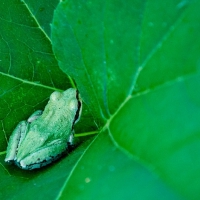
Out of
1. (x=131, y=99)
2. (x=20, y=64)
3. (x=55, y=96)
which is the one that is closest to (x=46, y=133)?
(x=55, y=96)

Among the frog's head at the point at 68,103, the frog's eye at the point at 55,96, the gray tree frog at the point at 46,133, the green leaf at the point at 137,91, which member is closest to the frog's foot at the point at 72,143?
the gray tree frog at the point at 46,133

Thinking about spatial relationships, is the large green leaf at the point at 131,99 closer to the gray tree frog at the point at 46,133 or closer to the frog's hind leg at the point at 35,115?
the gray tree frog at the point at 46,133

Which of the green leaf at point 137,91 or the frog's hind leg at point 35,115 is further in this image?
the frog's hind leg at point 35,115

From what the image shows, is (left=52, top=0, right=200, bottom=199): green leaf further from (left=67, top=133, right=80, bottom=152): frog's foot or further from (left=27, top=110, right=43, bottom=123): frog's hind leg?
(left=27, top=110, right=43, bottom=123): frog's hind leg

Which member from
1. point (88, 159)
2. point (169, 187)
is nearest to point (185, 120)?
point (169, 187)

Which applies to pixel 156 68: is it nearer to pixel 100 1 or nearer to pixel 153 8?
pixel 153 8

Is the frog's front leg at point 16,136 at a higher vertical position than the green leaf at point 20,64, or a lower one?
lower

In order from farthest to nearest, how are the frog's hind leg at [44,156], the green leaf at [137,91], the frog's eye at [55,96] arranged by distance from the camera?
the frog's eye at [55,96] < the frog's hind leg at [44,156] < the green leaf at [137,91]

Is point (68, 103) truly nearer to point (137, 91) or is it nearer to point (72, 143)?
point (72, 143)
